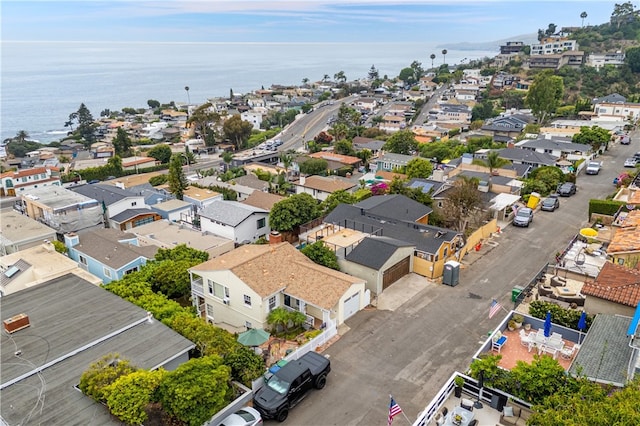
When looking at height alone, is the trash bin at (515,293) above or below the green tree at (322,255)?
below

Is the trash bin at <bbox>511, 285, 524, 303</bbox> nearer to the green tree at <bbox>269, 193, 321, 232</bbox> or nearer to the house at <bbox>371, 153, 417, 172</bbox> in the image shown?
the green tree at <bbox>269, 193, 321, 232</bbox>

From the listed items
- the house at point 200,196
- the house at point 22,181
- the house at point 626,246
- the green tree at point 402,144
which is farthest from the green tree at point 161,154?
the house at point 626,246

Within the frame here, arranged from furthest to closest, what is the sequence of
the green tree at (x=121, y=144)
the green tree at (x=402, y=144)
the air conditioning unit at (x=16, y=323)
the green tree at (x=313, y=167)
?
the green tree at (x=121, y=144) → the green tree at (x=402, y=144) → the green tree at (x=313, y=167) → the air conditioning unit at (x=16, y=323)

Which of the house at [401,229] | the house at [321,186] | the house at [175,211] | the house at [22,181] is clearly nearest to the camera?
the house at [401,229]

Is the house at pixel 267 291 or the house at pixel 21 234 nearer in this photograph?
the house at pixel 267 291

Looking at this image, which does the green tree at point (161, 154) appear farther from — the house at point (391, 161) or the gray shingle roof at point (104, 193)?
the house at point (391, 161)

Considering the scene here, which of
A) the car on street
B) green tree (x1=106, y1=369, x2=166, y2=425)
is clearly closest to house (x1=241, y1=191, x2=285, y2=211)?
the car on street

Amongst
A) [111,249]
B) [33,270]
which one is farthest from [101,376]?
[111,249]

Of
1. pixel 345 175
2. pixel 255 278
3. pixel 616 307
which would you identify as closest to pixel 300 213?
pixel 255 278
